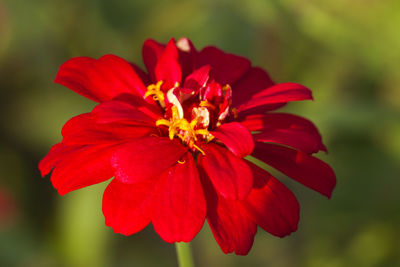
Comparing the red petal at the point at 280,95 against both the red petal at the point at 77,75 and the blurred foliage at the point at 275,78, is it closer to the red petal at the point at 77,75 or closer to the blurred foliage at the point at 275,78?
the red petal at the point at 77,75

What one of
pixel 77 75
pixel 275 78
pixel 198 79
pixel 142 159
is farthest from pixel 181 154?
pixel 275 78

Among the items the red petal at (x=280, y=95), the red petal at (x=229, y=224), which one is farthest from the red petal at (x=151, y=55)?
the red petal at (x=229, y=224)

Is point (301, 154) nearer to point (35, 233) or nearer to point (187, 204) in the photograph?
point (187, 204)

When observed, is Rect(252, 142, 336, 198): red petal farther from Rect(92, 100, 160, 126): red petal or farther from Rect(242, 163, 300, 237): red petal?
Rect(92, 100, 160, 126): red petal

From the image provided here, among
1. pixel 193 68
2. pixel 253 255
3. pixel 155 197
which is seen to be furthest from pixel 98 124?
pixel 253 255

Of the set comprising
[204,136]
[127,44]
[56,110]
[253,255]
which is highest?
[204,136]

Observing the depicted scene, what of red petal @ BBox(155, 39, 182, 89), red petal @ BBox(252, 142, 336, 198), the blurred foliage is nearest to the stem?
red petal @ BBox(252, 142, 336, 198)
